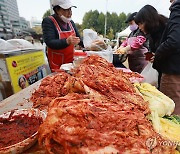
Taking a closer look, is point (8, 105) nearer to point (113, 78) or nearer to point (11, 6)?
point (113, 78)

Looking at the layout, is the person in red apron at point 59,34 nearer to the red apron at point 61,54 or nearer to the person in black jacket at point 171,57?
the red apron at point 61,54

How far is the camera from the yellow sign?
2148mm

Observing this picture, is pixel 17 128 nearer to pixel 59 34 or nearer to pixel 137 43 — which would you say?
pixel 59 34

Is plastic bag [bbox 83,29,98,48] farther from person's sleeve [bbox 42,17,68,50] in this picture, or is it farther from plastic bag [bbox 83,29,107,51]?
person's sleeve [bbox 42,17,68,50]

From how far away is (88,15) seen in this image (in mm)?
32375

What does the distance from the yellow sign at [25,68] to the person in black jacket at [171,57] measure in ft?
6.08

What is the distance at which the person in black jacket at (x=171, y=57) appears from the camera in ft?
7.52

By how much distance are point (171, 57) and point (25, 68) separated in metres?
2.12

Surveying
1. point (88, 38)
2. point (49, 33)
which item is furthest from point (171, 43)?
point (49, 33)

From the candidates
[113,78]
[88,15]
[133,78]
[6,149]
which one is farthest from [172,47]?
[88,15]

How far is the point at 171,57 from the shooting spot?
253 centimetres

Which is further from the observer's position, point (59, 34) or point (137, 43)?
point (137, 43)

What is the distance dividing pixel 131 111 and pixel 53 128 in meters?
0.38

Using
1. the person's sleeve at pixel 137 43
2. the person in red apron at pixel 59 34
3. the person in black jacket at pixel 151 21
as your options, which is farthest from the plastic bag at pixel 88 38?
the person's sleeve at pixel 137 43
